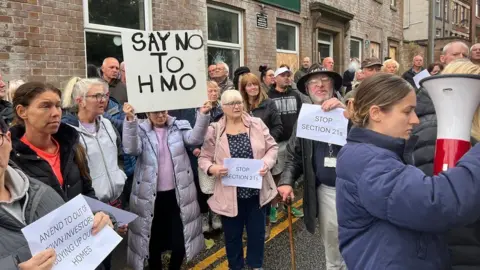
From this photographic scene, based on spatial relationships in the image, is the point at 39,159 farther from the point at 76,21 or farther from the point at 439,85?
the point at 76,21

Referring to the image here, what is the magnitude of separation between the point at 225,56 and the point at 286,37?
9.48ft

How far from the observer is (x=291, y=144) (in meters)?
3.33

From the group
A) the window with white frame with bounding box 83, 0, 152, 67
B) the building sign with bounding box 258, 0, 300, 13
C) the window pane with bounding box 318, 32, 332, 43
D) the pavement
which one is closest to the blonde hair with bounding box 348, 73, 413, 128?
the pavement

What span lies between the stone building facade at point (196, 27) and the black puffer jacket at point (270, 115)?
292 cm

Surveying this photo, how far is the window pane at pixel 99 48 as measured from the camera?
625 cm

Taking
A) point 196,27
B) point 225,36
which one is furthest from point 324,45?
point 196,27

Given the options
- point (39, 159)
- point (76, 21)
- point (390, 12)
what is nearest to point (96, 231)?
point (39, 159)

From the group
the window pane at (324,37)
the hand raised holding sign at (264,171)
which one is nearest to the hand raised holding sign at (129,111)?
the hand raised holding sign at (264,171)

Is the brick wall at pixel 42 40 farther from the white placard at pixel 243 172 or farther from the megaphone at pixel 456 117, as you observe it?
the megaphone at pixel 456 117

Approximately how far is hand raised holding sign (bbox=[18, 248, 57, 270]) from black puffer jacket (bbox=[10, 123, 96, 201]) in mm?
715

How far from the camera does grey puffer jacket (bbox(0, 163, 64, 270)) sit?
1589mm

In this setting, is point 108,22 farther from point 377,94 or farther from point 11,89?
point 377,94

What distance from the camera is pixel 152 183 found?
10.9 ft

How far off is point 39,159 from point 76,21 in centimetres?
416
